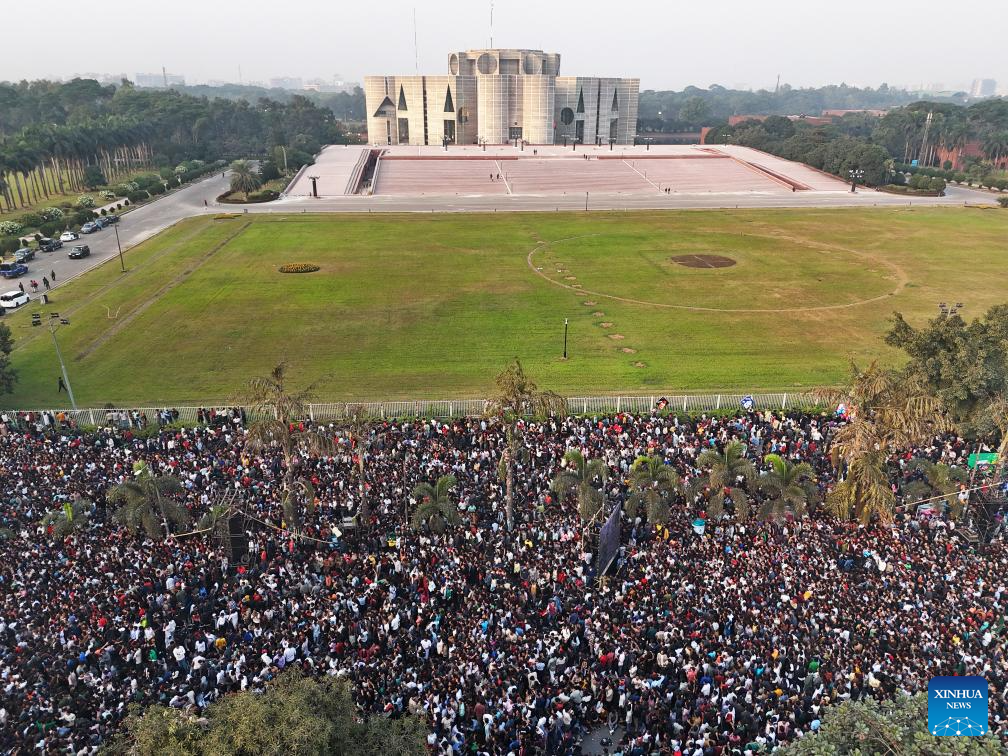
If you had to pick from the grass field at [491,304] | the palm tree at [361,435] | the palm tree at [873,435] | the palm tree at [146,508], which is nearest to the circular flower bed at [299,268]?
the grass field at [491,304]

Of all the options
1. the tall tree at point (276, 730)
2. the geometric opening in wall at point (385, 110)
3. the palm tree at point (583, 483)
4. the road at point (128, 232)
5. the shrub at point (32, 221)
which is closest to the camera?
the tall tree at point (276, 730)

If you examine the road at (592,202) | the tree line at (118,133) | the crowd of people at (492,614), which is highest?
the tree line at (118,133)

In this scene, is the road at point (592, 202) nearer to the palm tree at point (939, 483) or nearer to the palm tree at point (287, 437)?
the palm tree at point (287, 437)

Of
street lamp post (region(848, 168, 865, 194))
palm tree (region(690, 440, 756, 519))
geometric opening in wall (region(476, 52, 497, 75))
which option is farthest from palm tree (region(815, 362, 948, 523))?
geometric opening in wall (region(476, 52, 497, 75))

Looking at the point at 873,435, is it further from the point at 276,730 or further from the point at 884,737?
the point at 276,730

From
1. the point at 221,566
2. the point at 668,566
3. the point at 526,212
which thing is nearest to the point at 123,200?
the point at 526,212

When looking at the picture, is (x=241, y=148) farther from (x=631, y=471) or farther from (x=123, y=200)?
(x=631, y=471)
